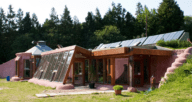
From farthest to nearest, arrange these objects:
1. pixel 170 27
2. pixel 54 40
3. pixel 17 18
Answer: pixel 17 18
pixel 54 40
pixel 170 27

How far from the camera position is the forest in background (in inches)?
1232

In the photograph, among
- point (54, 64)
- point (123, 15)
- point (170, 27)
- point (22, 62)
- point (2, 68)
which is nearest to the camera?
point (54, 64)

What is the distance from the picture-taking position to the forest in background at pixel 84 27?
31.3 metres

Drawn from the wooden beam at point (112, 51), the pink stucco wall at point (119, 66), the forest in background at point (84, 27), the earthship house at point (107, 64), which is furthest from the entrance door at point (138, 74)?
the forest in background at point (84, 27)

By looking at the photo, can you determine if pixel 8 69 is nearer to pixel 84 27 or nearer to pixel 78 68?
pixel 78 68

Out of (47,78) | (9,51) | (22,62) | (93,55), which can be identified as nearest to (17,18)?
(9,51)

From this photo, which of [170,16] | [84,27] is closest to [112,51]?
[170,16]

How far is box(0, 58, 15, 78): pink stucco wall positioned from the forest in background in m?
8.36

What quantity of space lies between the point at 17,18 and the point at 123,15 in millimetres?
23364

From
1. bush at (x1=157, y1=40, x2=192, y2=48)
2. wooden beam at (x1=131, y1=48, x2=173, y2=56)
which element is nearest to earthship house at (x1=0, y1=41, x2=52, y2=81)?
wooden beam at (x1=131, y1=48, x2=173, y2=56)

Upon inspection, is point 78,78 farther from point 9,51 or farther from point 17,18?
point 17,18

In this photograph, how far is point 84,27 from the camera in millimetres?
38781

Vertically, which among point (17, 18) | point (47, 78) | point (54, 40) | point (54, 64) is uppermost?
point (17, 18)

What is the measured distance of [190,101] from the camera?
18.8 feet
